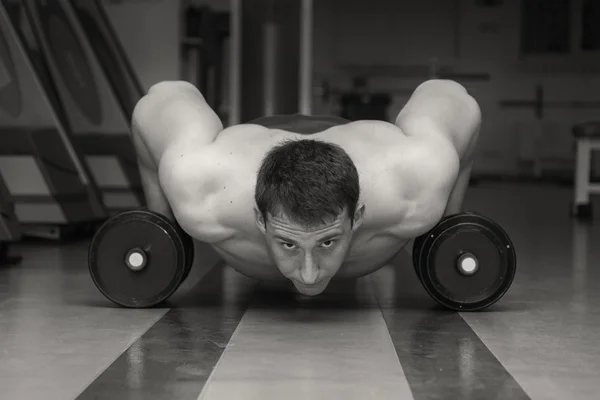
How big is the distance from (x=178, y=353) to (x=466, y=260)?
3.14 feet

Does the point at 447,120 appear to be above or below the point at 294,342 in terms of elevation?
above

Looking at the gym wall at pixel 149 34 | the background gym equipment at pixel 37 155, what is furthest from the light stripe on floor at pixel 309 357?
the gym wall at pixel 149 34

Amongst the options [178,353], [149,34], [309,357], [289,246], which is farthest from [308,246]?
[149,34]

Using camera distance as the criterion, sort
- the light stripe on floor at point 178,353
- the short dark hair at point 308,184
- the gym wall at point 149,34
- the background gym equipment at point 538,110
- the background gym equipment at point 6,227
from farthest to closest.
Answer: the background gym equipment at point 538,110
the gym wall at point 149,34
the background gym equipment at point 6,227
the short dark hair at point 308,184
the light stripe on floor at point 178,353

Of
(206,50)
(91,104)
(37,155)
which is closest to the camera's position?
(37,155)

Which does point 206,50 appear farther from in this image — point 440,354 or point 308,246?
point 440,354

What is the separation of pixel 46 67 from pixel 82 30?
0.98m

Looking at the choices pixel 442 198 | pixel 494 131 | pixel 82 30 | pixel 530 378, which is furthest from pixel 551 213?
pixel 494 131

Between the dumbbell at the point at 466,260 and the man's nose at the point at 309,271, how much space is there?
0.49m

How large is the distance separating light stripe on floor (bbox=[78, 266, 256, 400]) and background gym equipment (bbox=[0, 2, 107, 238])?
1782mm

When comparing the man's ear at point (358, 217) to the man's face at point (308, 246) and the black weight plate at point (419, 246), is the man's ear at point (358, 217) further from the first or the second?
the black weight plate at point (419, 246)

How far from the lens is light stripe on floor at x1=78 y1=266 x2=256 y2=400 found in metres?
1.83

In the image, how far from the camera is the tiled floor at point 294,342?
73.5 inches

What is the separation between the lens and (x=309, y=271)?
2344 millimetres
